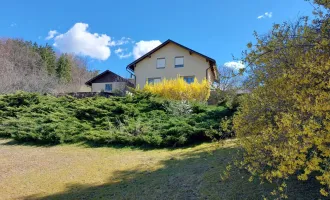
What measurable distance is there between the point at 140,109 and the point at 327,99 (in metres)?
9.08

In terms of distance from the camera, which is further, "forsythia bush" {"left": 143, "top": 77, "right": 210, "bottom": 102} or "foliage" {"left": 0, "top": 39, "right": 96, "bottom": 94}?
"foliage" {"left": 0, "top": 39, "right": 96, "bottom": 94}

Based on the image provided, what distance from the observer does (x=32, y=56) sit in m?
35.0

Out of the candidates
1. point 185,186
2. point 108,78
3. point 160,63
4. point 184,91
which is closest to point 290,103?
point 185,186

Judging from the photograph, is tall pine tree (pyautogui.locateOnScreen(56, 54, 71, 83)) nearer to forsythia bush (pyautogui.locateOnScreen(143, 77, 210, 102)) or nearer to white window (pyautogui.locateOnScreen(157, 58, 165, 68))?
white window (pyautogui.locateOnScreen(157, 58, 165, 68))

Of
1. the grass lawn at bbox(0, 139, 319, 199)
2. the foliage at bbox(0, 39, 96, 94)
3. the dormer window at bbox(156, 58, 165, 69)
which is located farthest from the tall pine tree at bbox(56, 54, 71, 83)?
the grass lawn at bbox(0, 139, 319, 199)

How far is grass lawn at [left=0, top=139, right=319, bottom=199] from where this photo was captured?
4020 mm

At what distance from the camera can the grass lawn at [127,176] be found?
4020 millimetres

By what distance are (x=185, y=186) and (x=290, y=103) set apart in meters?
2.72

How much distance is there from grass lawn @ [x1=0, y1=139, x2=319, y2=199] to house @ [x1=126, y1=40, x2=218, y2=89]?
15869mm

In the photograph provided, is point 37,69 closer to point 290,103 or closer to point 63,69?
point 63,69

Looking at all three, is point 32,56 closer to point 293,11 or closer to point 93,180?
point 93,180

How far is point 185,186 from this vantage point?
4.36 m

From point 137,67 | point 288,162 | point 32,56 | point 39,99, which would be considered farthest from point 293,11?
point 32,56

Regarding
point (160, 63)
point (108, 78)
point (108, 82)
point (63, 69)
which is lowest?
point (108, 82)
